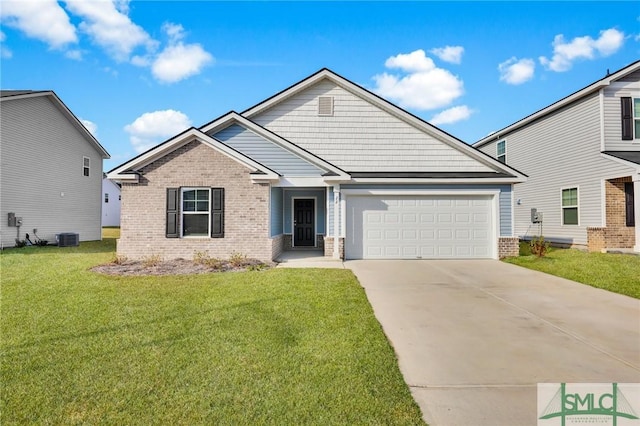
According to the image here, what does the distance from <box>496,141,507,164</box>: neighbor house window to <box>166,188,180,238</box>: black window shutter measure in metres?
18.4

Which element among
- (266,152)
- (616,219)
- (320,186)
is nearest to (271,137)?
(266,152)

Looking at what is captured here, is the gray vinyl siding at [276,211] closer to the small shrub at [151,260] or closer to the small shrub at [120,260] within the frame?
the small shrub at [151,260]

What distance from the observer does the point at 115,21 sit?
10.9 meters

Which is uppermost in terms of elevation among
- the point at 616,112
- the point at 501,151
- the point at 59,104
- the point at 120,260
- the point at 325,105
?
the point at 59,104

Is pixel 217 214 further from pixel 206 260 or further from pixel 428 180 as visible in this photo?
pixel 428 180

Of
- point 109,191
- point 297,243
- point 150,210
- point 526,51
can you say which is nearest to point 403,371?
point 150,210

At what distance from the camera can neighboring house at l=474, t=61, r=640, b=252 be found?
14.0m

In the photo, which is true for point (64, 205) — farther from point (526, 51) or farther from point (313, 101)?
point (526, 51)

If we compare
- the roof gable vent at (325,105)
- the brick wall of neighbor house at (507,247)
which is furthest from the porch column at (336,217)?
the brick wall of neighbor house at (507,247)

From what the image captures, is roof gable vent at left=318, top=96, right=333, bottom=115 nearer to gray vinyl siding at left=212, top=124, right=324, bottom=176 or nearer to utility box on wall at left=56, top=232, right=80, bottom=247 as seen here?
gray vinyl siding at left=212, top=124, right=324, bottom=176

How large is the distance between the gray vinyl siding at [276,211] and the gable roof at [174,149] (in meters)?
1.26

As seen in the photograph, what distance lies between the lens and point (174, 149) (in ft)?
38.1

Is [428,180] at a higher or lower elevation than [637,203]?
higher

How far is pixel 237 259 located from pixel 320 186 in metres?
4.04
